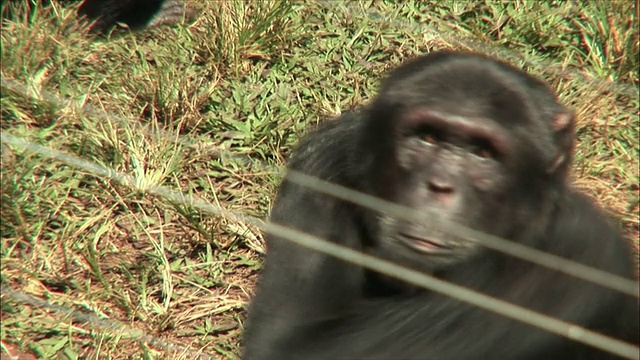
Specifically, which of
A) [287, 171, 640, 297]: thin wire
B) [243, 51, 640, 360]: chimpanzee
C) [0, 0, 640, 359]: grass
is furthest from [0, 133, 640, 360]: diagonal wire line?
[0, 0, 640, 359]: grass

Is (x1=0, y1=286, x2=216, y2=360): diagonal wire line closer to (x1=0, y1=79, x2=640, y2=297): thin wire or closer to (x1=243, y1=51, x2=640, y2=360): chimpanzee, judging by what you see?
(x1=243, y1=51, x2=640, y2=360): chimpanzee

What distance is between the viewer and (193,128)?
17.6 feet

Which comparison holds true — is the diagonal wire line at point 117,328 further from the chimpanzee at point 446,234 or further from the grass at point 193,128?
the chimpanzee at point 446,234

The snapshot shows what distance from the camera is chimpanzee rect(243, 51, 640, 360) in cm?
357

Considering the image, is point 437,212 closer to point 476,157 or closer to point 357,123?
point 476,157

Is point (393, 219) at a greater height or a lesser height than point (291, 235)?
greater

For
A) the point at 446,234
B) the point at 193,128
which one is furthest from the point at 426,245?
the point at 193,128

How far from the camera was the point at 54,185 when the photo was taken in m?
5.11

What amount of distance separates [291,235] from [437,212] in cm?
61

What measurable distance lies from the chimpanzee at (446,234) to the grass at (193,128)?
93 centimetres

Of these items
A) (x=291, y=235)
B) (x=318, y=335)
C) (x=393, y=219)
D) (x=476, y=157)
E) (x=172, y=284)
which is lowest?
(x=172, y=284)

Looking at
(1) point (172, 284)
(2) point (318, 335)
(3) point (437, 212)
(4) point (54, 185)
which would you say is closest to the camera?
(3) point (437, 212)

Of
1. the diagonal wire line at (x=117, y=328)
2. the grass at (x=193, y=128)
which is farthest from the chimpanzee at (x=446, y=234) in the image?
the grass at (x=193, y=128)

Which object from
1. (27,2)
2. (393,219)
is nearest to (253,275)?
(393,219)
